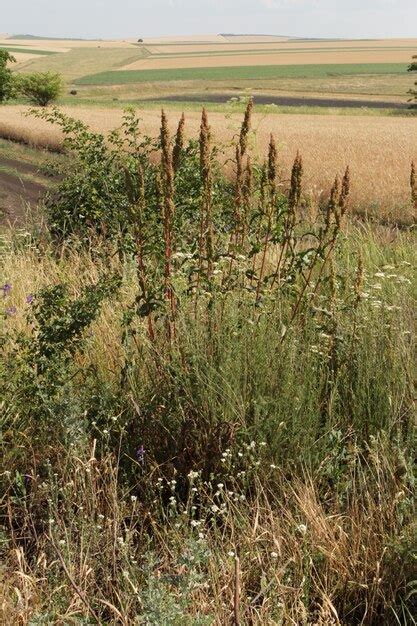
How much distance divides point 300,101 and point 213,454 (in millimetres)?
76265

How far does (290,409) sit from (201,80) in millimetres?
114436

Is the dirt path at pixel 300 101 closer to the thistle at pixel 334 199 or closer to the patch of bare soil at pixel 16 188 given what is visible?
the patch of bare soil at pixel 16 188

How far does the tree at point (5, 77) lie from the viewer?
→ 5362cm

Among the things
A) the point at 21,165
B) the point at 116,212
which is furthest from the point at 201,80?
the point at 116,212

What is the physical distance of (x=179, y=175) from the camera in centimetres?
754

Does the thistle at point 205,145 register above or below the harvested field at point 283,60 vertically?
below

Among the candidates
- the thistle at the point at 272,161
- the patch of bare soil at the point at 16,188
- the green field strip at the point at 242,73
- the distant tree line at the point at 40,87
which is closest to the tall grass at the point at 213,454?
the thistle at the point at 272,161

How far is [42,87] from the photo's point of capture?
226 ft

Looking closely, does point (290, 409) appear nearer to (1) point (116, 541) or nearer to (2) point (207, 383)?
(2) point (207, 383)

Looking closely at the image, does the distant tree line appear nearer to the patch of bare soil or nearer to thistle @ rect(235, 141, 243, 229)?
the patch of bare soil

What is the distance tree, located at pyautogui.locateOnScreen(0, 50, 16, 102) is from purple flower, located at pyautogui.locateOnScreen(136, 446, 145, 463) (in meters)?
52.5

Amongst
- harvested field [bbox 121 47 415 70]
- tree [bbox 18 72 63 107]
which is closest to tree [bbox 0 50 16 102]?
tree [bbox 18 72 63 107]

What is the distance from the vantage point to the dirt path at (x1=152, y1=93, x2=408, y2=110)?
71.9m

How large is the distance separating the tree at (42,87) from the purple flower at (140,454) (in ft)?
224
